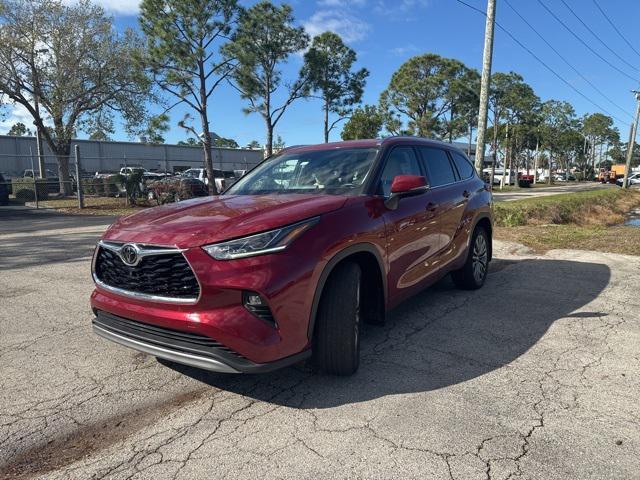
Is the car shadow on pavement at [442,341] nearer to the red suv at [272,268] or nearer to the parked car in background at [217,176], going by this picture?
the red suv at [272,268]

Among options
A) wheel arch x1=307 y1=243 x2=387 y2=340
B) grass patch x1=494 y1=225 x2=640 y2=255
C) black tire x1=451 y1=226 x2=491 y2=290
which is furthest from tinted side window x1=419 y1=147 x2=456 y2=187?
grass patch x1=494 y1=225 x2=640 y2=255

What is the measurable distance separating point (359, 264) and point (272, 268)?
95 cm

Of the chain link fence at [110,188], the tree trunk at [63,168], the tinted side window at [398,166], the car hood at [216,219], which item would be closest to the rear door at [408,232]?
the tinted side window at [398,166]

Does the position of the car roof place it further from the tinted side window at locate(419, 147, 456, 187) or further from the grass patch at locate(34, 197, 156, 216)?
the grass patch at locate(34, 197, 156, 216)

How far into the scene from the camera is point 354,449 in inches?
99.2

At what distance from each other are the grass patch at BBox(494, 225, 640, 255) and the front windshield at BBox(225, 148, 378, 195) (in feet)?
19.0

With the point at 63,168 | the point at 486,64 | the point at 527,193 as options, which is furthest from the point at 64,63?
the point at 527,193

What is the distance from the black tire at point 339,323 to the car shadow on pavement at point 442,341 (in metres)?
0.20

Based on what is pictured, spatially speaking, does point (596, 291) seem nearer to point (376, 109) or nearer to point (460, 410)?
point (460, 410)

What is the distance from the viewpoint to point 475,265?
569 cm

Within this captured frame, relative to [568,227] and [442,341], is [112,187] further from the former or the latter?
[442,341]

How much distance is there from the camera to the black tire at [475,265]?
5.56 metres

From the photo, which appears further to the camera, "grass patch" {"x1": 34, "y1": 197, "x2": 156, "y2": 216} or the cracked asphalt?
"grass patch" {"x1": 34, "y1": 197, "x2": 156, "y2": 216}

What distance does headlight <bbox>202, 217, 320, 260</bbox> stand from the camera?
271cm
